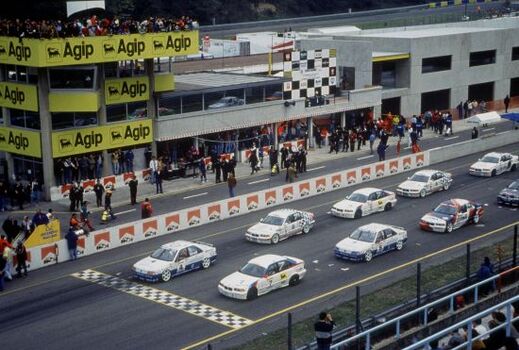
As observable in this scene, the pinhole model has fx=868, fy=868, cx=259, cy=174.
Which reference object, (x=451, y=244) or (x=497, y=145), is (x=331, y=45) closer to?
(x=497, y=145)

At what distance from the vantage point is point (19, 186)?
136 feet

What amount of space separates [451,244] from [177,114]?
19.9 m

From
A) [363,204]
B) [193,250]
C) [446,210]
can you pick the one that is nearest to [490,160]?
[363,204]

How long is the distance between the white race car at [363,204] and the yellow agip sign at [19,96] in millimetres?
16118

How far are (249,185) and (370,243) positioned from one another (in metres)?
15.0

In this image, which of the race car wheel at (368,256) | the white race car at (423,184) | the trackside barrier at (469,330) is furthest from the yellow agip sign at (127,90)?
the trackside barrier at (469,330)

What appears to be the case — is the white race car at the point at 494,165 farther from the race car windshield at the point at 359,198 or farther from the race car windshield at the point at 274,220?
the race car windshield at the point at 274,220

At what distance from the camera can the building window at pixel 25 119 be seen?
4422 centimetres

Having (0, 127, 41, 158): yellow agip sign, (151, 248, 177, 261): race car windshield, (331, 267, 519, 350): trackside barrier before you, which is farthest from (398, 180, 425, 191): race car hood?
(0, 127, 41, 158): yellow agip sign

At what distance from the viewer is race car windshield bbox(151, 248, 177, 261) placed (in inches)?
1211

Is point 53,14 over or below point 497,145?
over

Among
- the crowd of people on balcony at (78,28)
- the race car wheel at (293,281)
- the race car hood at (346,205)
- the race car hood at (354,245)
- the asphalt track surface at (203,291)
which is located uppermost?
the crowd of people on balcony at (78,28)

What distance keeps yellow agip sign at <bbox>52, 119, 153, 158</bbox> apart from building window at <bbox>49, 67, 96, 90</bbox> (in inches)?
89.0

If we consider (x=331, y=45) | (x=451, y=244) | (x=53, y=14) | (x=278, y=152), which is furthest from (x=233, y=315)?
(x=53, y=14)
